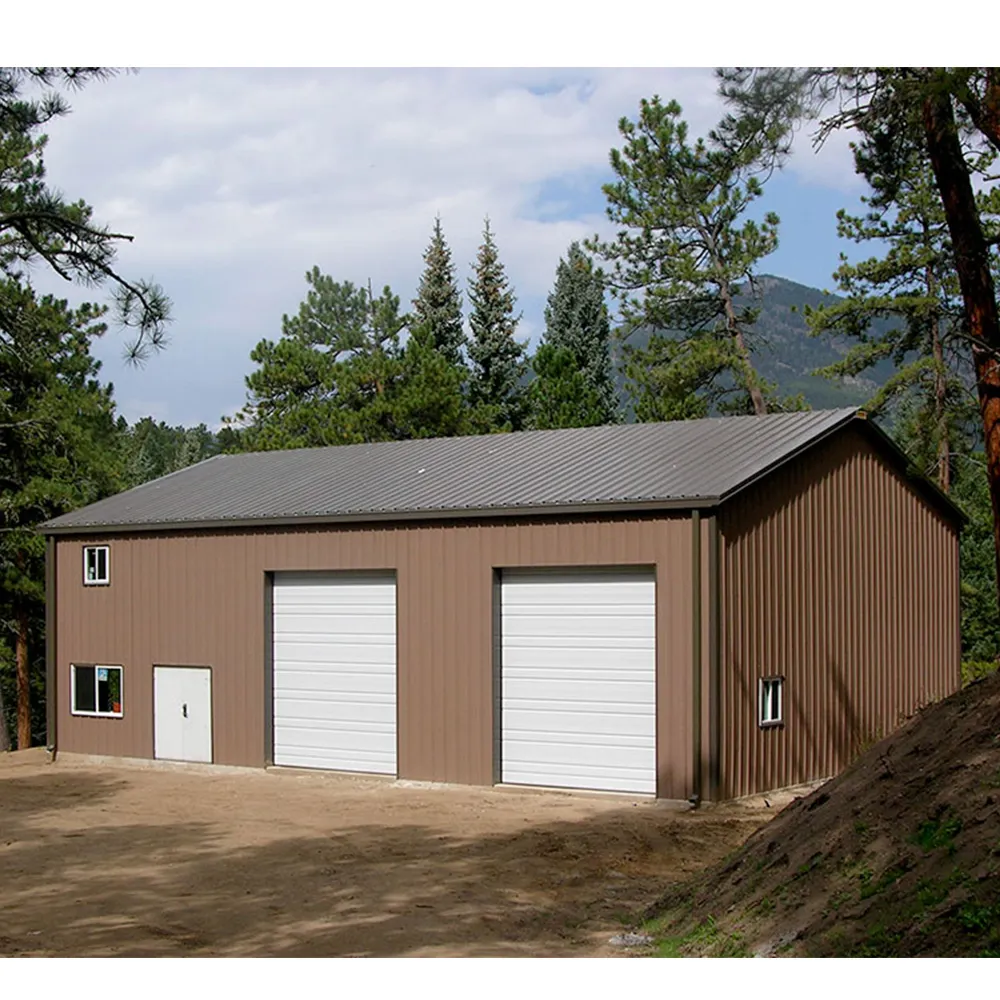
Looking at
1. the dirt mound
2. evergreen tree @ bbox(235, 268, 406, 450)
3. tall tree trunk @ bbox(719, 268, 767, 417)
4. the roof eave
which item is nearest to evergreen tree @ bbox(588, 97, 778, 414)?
tall tree trunk @ bbox(719, 268, 767, 417)

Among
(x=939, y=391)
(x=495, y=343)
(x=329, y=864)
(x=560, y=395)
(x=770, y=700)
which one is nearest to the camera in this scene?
(x=329, y=864)

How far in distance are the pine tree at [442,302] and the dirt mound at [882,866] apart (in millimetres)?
40119

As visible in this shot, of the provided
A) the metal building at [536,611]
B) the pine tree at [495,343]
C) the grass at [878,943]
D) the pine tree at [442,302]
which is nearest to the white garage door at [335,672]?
the metal building at [536,611]

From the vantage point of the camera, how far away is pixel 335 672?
19.7 m

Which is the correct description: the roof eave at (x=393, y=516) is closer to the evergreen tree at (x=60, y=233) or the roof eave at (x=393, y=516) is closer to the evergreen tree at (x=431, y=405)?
the evergreen tree at (x=60, y=233)

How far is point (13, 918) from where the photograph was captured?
10.9 metres

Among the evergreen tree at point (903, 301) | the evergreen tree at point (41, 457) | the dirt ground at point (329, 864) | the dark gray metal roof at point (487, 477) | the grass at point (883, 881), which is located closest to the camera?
the grass at point (883, 881)

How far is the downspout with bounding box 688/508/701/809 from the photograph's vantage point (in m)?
16.2

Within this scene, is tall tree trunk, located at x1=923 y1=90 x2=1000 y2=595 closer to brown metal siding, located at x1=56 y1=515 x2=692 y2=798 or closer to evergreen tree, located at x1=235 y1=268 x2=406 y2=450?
brown metal siding, located at x1=56 y1=515 x2=692 y2=798

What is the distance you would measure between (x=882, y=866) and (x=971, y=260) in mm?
6847

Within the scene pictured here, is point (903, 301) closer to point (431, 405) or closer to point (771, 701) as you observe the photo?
point (771, 701)

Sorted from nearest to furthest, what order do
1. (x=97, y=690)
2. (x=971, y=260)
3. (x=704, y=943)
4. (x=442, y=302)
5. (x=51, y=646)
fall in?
(x=704, y=943) → (x=971, y=260) → (x=97, y=690) → (x=51, y=646) → (x=442, y=302)

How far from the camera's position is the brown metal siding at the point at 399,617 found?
54.9 ft

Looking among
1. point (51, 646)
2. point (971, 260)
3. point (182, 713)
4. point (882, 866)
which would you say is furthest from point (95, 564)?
point (882, 866)
